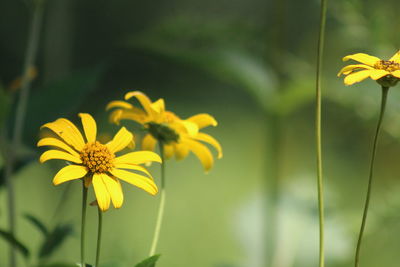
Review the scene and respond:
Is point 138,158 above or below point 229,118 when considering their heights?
below

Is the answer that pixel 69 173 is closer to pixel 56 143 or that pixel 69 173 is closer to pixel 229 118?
pixel 56 143

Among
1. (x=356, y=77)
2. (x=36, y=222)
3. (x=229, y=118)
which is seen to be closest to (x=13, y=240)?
(x=36, y=222)

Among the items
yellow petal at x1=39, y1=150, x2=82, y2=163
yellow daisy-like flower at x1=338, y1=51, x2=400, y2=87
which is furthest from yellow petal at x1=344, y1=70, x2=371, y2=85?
yellow petal at x1=39, y1=150, x2=82, y2=163

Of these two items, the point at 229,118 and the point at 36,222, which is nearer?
the point at 36,222

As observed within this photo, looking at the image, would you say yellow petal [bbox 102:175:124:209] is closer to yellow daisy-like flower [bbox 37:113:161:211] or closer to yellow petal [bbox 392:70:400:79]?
yellow daisy-like flower [bbox 37:113:161:211]

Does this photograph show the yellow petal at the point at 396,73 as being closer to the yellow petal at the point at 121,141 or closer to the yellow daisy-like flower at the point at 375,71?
the yellow daisy-like flower at the point at 375,71

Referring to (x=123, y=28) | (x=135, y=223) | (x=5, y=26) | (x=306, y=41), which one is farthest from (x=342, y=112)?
(x=5, y=26)

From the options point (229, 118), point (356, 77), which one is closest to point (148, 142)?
point (356, 77)
